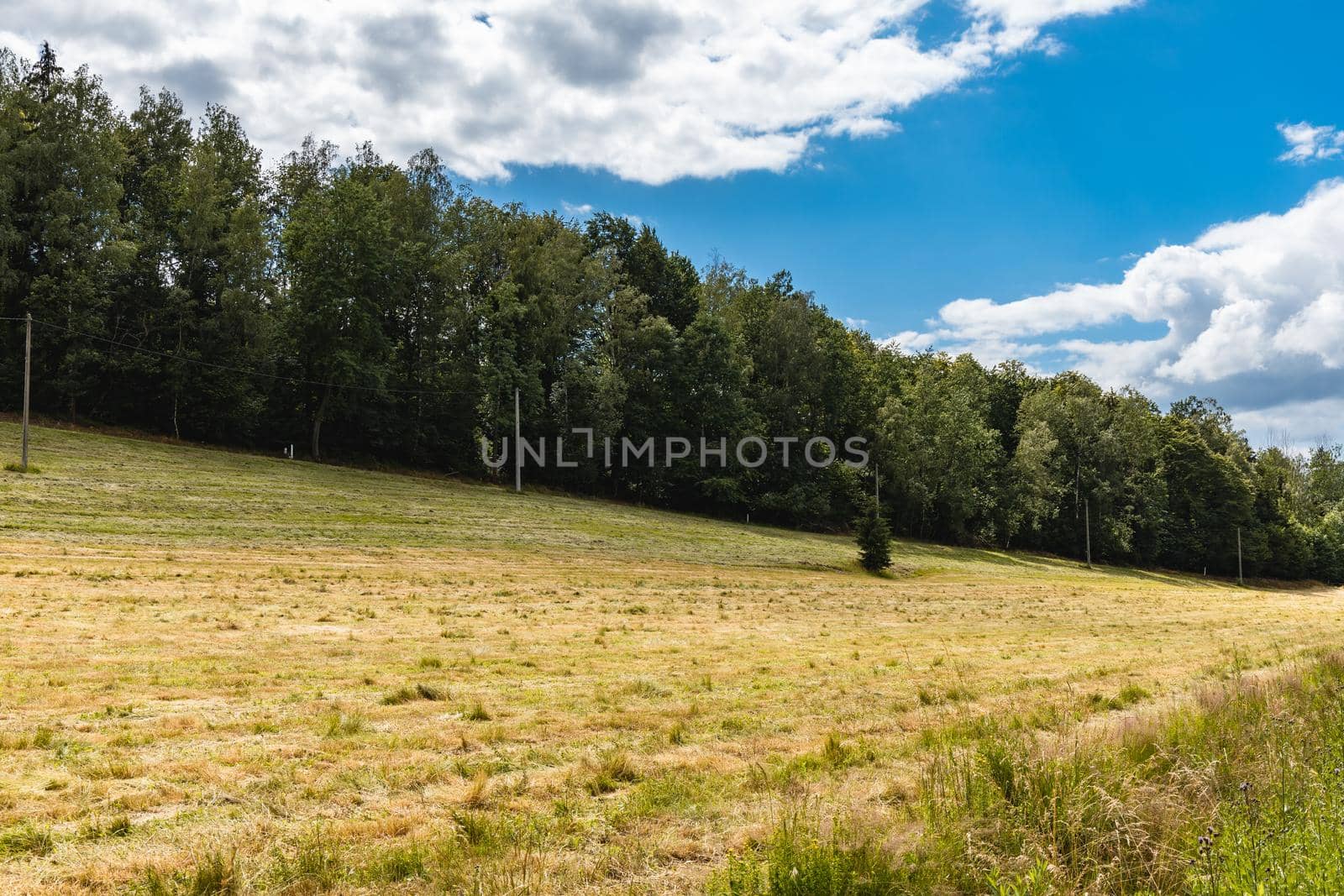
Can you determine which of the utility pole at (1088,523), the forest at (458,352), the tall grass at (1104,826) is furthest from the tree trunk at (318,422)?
the utility pole at (1088,523)

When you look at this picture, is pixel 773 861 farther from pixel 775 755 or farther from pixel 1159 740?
pixel 1159 740

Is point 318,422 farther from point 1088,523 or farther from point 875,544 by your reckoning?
point 1088,523

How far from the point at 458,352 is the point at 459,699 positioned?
173ft

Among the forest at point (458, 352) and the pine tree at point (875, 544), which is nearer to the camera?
the pine tree at point (875, 544)

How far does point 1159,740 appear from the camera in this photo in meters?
6.69

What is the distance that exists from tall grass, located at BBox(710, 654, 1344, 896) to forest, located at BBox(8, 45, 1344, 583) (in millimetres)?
44679

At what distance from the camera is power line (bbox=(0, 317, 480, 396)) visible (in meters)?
A: 43.4

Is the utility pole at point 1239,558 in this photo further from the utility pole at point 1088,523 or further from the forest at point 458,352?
the utility pole at point 1088,523

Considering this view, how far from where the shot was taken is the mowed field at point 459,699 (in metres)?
4.75

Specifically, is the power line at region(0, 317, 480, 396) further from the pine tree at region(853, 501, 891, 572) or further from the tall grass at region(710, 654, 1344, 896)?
the tall grass at region(710, 654, 1344, 896)

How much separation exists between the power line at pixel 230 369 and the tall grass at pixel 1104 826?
5195 cm

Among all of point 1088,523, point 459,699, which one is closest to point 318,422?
point 459,699

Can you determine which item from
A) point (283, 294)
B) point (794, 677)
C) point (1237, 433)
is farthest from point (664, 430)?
point (1237, 433)

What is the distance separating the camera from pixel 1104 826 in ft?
16.7
